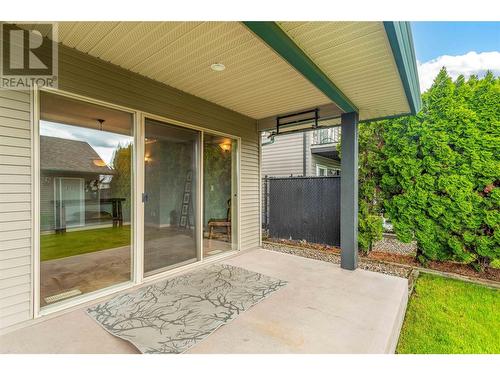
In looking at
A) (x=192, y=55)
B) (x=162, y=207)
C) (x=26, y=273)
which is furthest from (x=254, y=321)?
(x=192, y=55)

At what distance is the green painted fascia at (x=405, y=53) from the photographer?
1866 millimetres

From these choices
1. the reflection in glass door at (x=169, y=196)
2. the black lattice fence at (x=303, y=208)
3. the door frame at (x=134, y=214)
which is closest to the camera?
the door frame at (x=134, y=214)

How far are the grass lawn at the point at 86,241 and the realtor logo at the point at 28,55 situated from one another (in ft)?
6.39

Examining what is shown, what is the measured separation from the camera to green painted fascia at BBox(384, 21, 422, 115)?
73.5 inches

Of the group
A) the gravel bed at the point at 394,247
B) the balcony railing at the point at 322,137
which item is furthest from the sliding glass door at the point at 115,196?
the balcony railing at the point at 322,137

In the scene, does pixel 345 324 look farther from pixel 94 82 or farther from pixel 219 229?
pixel 94 82

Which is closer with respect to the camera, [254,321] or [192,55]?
[254,321]

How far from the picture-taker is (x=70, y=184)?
3.53 meters

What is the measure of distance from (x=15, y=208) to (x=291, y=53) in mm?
2886

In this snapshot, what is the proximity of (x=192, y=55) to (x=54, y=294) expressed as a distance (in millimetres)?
3106

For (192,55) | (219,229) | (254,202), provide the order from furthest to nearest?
1. (254,202)
2. (219,229)
3. (192,55)

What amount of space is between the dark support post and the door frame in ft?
6.46

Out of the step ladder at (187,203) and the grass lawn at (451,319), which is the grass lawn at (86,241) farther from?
the grass lawn at (451,319)
